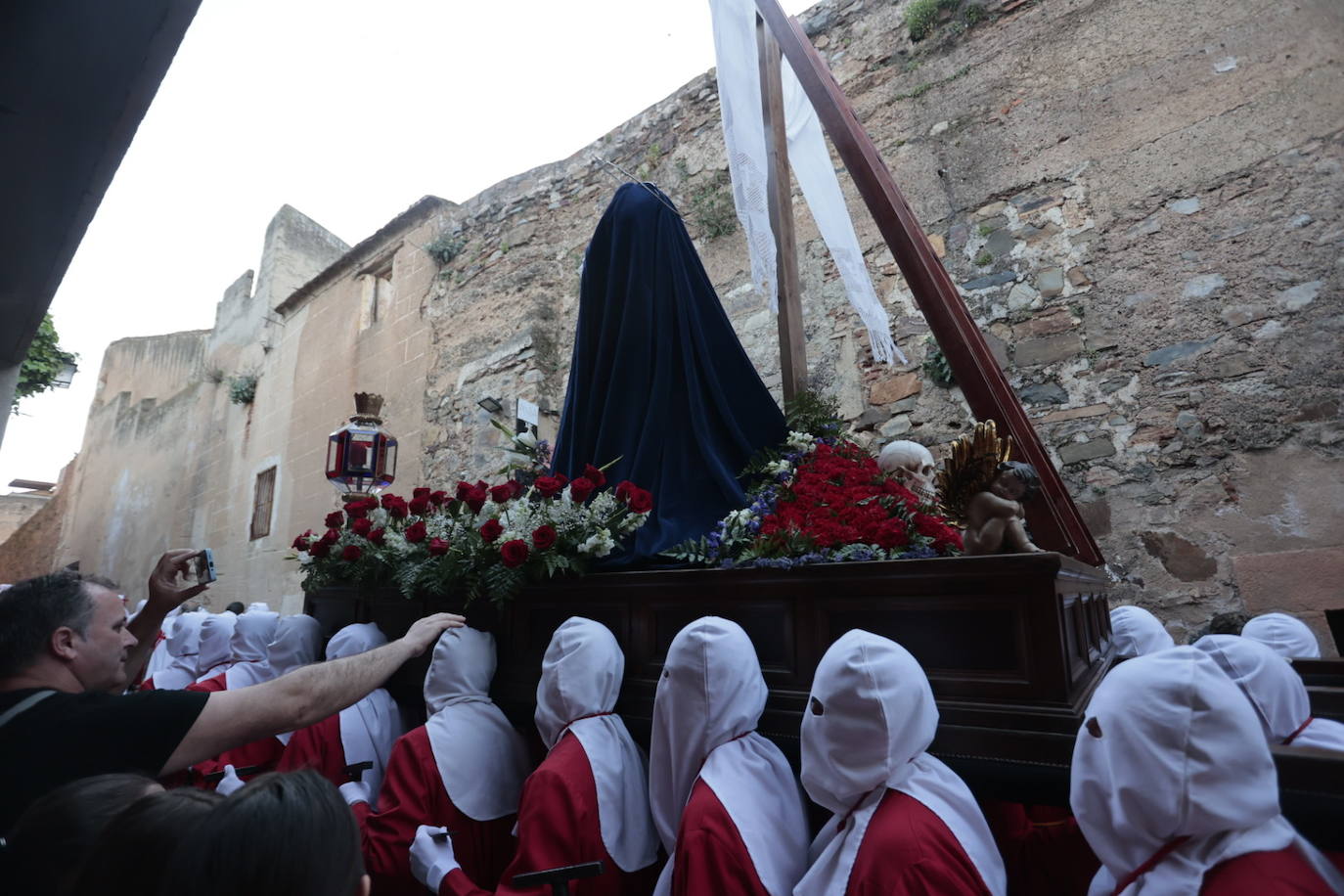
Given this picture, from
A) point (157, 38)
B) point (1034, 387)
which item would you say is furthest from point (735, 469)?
point (1034, 387)

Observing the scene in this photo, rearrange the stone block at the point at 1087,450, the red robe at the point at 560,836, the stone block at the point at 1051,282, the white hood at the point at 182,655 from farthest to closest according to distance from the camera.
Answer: the stone block at the point at 1051,282
the stone block at the point at 1087,450
the white hood at the point at 182,655
the red robe at the point at 560,836

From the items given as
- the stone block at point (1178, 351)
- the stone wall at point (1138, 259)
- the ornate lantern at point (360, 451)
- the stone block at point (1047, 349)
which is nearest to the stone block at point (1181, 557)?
the stone wall at point (1138, 259)

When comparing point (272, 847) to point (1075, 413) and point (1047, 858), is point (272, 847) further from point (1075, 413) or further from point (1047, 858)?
point (1075, 413)

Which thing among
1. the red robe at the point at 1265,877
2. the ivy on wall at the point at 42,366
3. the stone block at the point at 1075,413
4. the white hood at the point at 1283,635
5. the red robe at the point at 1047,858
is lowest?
the red robe at the point at 1047,858

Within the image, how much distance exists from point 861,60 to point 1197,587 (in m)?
4.82

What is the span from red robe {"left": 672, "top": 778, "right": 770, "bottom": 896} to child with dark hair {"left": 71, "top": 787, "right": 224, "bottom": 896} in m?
1.01

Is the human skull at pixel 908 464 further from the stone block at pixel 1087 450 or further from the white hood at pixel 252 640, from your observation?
the white hood at pixel 252 640

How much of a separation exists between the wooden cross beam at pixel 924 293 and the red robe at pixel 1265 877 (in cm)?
127

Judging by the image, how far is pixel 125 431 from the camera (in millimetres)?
17047

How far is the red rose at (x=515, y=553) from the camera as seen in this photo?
2463 mm

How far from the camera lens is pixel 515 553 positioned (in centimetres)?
247

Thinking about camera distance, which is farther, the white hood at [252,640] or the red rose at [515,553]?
the white hood at [252,640]

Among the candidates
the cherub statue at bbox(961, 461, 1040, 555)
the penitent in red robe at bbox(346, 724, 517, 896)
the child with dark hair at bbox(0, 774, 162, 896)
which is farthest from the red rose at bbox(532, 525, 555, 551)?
the child with dark hair at bbox(0, 774, 162, 896)

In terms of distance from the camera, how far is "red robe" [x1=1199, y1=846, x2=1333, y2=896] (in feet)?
3.34
